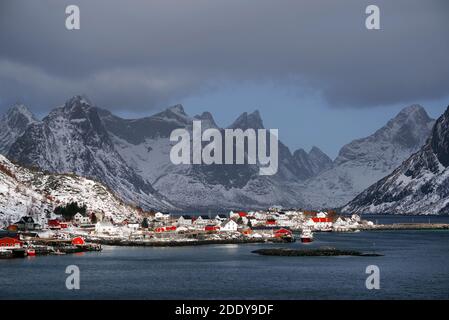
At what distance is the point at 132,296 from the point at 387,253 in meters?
81.9

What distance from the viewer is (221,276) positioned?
118688 mm

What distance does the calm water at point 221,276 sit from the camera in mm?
99438

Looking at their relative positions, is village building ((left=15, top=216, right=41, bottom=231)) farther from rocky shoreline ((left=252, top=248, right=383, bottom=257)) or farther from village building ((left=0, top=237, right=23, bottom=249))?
rocky shoreline ((left=252, top=248, right=383, bottom=257))

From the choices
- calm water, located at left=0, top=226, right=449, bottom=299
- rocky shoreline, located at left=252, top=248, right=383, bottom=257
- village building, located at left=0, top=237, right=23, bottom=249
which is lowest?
calm water, located at left=0, top=226, right=449, bottom=299

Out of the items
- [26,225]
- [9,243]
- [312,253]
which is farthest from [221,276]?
[26,225]

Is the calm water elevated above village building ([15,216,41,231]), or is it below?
below

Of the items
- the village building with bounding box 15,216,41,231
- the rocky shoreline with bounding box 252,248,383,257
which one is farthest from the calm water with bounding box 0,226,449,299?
the village building with bounding box 15,216,41,231

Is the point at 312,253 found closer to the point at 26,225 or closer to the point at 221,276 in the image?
the point at 221,276

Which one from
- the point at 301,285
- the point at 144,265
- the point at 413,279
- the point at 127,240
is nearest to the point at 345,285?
the point at 301,285

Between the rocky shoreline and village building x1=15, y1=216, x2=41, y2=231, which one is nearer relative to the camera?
the rocky shoreline

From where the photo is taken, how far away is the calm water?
99438mm
